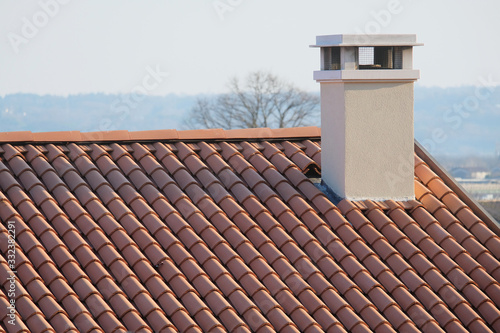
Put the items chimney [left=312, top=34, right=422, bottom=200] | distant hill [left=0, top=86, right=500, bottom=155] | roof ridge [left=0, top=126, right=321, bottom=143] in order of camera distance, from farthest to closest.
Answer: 1. distant hill [left=0, top=86, right=500, bottom=155]
2. chimney [left=312, top=34, right=422, bottom=200]
3. roof ridge [left=0, top=126, right=321, bottom=143]

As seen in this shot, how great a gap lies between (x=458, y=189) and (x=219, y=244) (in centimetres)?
317

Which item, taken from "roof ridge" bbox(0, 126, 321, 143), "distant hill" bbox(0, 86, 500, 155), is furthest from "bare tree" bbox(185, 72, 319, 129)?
"roof ridge" bbox(0, 126, 321, 143)

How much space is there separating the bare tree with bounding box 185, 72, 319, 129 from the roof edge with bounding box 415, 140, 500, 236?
156 feet

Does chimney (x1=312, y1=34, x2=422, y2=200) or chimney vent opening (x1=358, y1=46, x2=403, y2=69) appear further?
chimney vent opening (x1=358, y1=46, x2=403, y2=69)

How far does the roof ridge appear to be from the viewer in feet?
24.9

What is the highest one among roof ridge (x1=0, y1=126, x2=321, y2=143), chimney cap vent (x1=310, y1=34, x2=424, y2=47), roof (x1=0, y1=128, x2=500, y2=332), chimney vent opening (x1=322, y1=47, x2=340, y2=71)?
chimney cap vent (x1=310, y1=34, x2=424, y2=47)

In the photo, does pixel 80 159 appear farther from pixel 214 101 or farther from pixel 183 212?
pixel 214 101

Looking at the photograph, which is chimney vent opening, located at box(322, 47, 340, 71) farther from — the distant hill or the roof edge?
the distant hill

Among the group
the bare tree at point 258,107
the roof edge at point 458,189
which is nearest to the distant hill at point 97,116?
the bare tree at point 258,107

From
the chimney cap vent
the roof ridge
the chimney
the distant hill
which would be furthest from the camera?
the distant hill

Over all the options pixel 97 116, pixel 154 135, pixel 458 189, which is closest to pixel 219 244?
pixel 154 135

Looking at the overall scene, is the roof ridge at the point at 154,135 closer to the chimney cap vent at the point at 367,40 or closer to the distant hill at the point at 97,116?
the chimney cap vent at the point at 367,40

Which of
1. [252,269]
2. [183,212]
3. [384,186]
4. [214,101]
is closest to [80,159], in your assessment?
[183,212]

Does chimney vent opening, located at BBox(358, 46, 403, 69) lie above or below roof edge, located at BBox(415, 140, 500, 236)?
above
